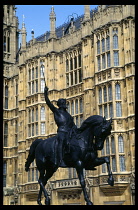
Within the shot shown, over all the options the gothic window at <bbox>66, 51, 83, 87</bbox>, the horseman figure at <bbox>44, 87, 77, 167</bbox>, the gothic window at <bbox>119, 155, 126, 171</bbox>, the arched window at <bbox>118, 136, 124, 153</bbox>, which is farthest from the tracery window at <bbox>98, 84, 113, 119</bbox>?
the horseman figure at <bbox>44, 87, 77, 167</bbox>

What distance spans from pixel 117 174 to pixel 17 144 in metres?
14.4

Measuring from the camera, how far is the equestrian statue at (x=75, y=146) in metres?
11.9

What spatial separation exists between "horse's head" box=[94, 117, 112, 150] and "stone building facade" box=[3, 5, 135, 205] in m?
16.0

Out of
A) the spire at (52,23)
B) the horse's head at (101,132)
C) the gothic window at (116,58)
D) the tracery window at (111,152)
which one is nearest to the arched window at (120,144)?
the tracery window at (111,152)

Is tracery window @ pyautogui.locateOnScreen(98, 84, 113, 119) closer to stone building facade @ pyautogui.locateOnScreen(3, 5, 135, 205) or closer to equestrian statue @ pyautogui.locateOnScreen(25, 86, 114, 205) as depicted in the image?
stone building facade @ pyautogui.locateOnScreen(3, 5, 135, 205)

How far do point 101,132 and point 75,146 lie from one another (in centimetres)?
97

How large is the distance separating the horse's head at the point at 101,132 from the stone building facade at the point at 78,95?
1604 cm

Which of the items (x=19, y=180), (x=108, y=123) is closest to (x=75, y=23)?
(x=19, y=180)

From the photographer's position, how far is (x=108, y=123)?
11930 mm

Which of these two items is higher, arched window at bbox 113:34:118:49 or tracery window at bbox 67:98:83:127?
arched window at bbox 113:34:118:49

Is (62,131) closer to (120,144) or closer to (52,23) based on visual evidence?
(120,144)

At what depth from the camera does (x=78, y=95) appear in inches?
1310

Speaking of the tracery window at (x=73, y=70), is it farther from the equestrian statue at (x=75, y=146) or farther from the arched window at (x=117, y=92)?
the equestrian statue at (x=75, y=146)

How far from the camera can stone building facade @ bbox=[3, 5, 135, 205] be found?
28.5m
